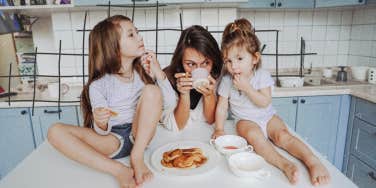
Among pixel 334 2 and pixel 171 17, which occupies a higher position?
pixel 334 2

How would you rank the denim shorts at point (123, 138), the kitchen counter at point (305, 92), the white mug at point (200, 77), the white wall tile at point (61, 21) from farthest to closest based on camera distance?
the white wall tile at point (61, 21), the kitchen counter at point (305, 92), the white mug at point (200, 77), the denim shorts at point (123, 138)

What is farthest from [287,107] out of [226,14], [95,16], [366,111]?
[95,16]

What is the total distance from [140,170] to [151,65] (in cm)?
55

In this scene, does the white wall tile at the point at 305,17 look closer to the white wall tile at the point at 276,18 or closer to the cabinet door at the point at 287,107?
the white wall tile at the point at 276,18

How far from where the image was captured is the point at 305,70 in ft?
8.16

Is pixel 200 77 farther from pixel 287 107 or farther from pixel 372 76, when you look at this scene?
pixel 372 76

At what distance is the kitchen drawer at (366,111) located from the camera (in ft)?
5.64

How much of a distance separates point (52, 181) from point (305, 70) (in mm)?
2313

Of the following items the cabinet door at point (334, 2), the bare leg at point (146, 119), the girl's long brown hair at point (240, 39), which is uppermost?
the cabinet door at point (334, 2)

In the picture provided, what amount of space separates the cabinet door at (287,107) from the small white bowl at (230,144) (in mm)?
1030

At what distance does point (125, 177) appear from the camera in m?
0.81

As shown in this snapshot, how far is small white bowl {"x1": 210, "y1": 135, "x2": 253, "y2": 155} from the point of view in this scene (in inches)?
37.2

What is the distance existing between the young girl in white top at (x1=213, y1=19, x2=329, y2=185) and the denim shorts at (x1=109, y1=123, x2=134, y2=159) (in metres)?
0.35

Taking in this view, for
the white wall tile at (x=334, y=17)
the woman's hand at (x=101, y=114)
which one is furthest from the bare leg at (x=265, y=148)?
the white wall tile at (x=334, y=17)
